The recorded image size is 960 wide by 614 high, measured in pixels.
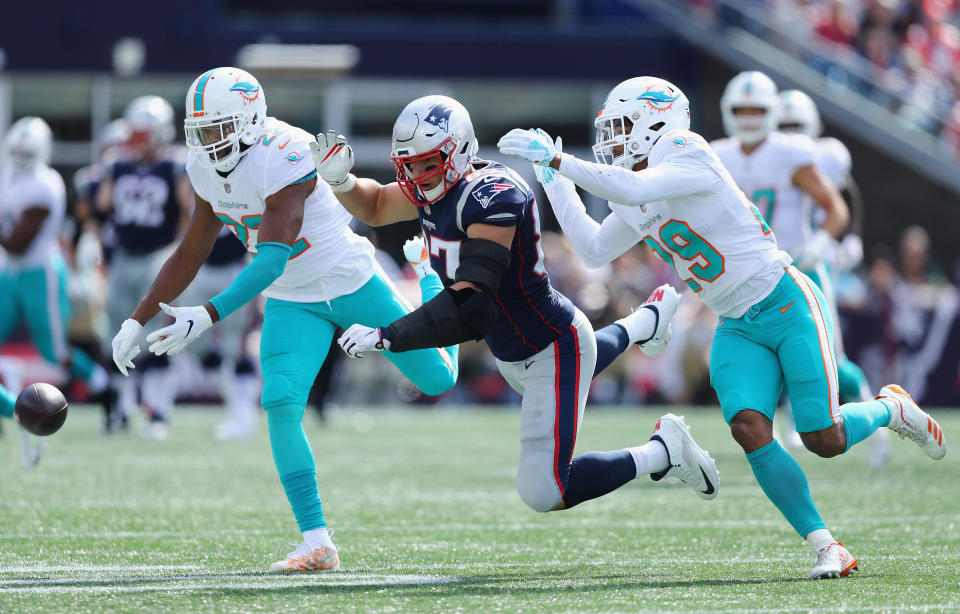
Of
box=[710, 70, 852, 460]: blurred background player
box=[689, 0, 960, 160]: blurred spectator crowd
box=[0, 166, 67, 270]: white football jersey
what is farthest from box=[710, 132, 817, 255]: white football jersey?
box=[689, 0, 960, 160]: blurred spectator crowd

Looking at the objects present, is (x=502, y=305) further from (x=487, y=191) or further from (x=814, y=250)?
(x=814, y=250)

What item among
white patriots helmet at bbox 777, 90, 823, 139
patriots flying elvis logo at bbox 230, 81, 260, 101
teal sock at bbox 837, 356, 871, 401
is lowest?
teal sock at bbox 837, 356, 871, 401

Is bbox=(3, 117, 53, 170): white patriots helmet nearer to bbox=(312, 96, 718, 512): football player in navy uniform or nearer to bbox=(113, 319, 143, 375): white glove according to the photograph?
bbox=(312, 96, 718, 512): football player in navy uniform

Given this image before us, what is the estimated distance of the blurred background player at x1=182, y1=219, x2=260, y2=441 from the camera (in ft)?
31.8

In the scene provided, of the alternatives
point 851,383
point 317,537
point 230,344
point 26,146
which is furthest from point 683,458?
point 26,146

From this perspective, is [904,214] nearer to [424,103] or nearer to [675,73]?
[675,73]

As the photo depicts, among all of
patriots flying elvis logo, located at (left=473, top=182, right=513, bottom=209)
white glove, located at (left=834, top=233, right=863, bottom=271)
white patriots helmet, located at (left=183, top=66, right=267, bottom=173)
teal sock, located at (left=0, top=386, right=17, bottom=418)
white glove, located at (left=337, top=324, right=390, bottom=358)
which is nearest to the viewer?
white glove, located at (left=337, top=324, right=390, bottom=358)

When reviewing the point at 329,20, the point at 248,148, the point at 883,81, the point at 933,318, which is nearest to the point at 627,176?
the point at 248,148

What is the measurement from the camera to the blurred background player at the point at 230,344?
969 cm

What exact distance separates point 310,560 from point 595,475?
95 cm

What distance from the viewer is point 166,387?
997 cm

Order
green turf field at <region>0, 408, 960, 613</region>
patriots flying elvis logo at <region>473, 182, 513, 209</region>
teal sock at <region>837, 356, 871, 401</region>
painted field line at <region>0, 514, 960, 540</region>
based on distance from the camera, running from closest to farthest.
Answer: green turf field at <region>0, 408, 960, 613</region> < patriots flying elvis logo at <region>473, 182, 513, 209</region> < painted field line at <region>0, 514, 960, 540</region> < teal sock at <region>837, 356, 871, 401</region>

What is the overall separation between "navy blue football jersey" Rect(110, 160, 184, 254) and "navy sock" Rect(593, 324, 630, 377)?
518 cm

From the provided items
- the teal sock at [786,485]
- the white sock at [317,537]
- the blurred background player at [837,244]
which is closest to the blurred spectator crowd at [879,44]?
the blurred background player at [837,244]
